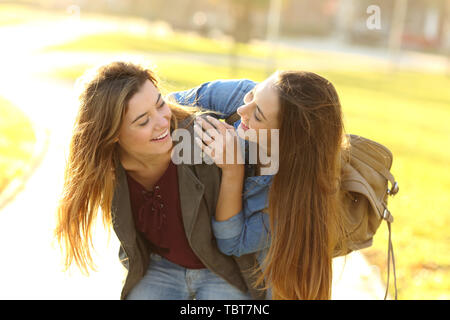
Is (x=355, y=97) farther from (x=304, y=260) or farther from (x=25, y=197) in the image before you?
(x=304, y=260)

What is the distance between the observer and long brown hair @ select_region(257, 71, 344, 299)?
245cm

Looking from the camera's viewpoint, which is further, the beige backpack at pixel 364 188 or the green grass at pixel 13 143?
the green grass at pixel 13 143

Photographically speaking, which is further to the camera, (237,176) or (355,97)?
(355,97)

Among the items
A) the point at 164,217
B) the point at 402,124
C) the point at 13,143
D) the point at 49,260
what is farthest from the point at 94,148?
the point at 402,124

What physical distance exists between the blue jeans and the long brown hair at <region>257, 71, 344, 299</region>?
32 cm

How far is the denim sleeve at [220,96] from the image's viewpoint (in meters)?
2.88

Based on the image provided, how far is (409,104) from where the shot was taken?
16.7 meters

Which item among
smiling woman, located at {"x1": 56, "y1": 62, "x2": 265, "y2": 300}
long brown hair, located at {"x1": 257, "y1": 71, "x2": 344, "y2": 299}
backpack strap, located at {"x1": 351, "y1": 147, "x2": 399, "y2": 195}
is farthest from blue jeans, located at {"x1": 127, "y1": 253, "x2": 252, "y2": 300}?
backpack strap, located at {"x1": 351, "y1": 147, "x2": 399, "y2": 195}

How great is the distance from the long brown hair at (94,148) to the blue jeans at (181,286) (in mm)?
360

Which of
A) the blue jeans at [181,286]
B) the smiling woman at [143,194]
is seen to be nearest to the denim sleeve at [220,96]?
the smiling woman at [143,194]

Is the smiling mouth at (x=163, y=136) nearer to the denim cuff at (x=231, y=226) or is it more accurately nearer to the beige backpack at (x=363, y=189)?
the denim cuff at (x=231, y=226)

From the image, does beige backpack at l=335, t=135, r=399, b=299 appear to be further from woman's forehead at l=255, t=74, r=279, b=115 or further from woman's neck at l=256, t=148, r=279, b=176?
woman's forehead at l=255, t=74, r=279, b=115
